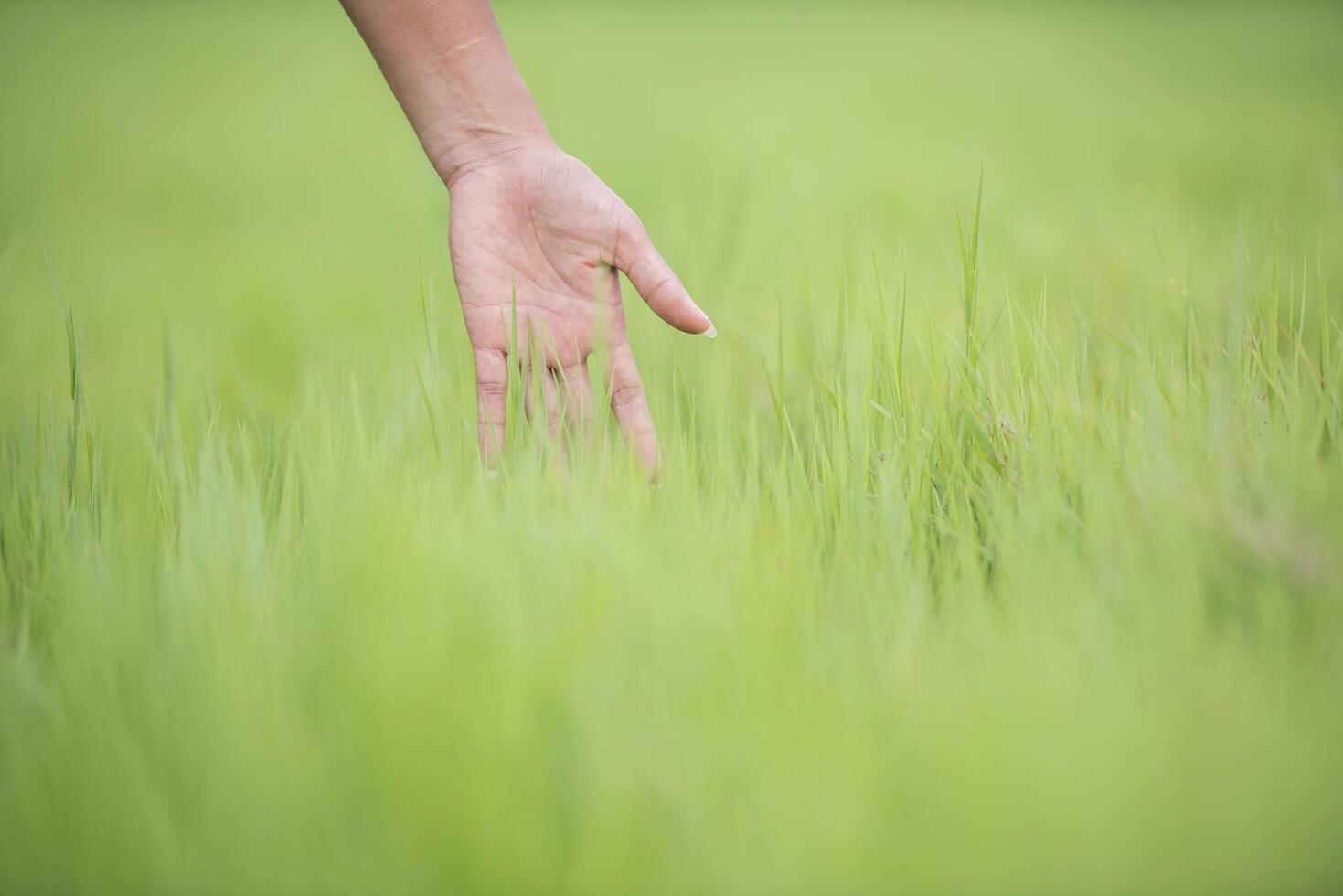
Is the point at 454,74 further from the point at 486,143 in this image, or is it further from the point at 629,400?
the point at 629,400

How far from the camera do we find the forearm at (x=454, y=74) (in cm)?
129

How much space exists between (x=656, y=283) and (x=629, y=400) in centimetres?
16

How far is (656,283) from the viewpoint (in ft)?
3.77

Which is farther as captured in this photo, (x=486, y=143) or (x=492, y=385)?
(x=486, y=143)

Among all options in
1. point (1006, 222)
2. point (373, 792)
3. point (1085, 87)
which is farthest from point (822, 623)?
point (1085, 87)

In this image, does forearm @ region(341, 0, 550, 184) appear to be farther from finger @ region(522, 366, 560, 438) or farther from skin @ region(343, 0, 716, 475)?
finger @ region(522, 366, 560, 438)

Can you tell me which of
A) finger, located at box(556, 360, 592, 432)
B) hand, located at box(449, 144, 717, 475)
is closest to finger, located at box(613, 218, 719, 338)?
hand, located at box(449, 144, 717, 475)

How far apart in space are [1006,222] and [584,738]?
7.55 feet

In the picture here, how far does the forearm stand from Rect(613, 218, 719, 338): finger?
0.26m

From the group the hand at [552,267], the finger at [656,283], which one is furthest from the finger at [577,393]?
the finger at [656,283]

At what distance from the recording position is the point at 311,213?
2904mm

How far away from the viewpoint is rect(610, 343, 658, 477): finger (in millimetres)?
1067

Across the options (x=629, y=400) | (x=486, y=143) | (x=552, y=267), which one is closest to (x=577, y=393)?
(x=629, y=400)

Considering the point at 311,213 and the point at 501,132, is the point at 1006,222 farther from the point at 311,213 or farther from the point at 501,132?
the point at 311,213
